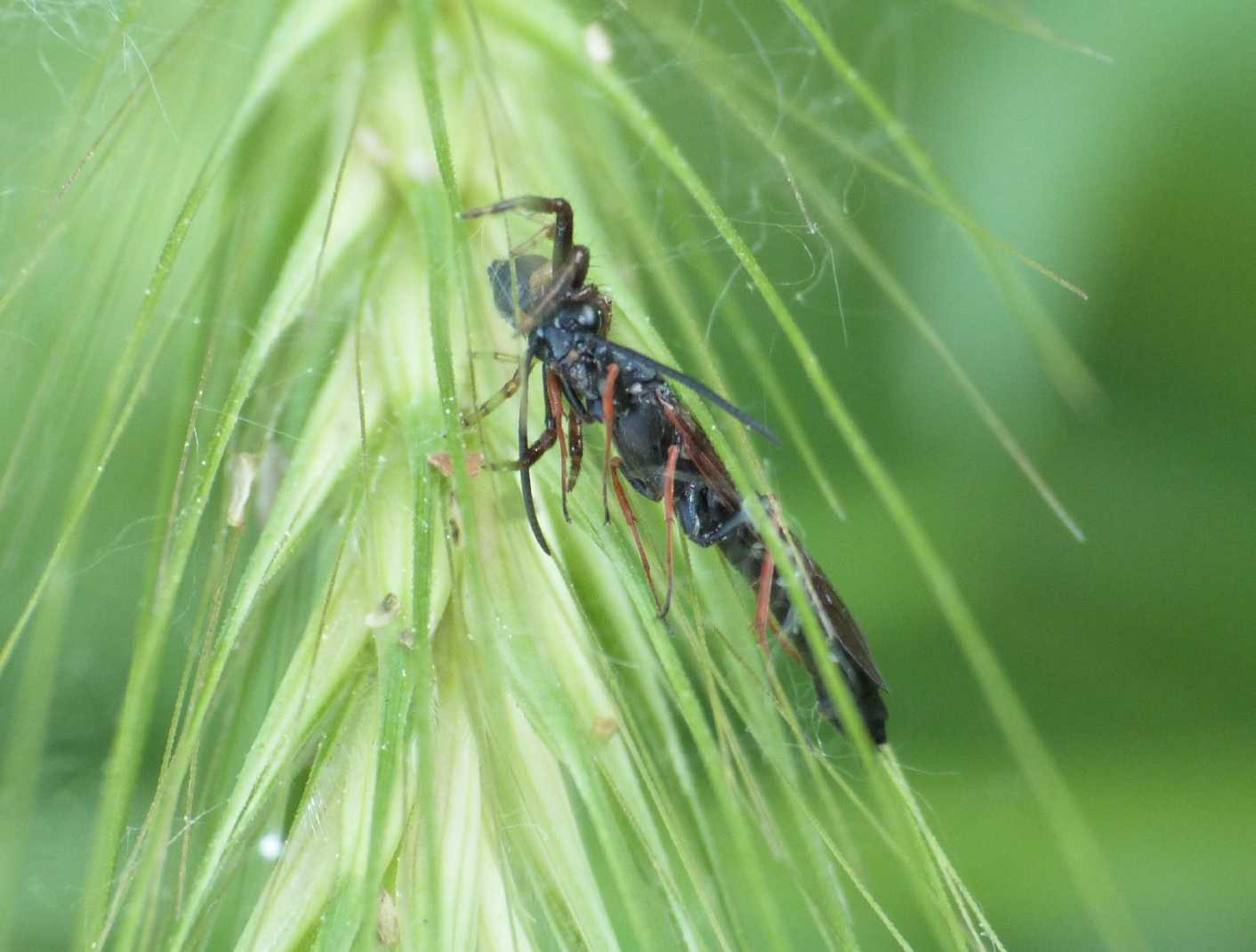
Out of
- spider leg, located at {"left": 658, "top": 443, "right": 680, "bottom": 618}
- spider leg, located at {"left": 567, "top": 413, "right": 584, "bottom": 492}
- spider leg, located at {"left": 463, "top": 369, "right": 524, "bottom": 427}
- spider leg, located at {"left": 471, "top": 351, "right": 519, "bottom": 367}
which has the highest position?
spider leg, located at {"left": 471, "top": 351, "right": 519, "bottom": 367}

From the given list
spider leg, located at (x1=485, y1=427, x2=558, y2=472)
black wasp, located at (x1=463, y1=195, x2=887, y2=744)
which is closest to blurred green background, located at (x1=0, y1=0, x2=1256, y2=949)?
black wasp, located at (x1=463, y1=195, x2=887, y2=744)

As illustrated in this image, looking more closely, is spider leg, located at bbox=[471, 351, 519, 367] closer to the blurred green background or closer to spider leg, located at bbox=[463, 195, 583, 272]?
spider leg, located at bbox=[463, 195, 583, 272]

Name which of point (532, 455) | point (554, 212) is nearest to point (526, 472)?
point (532, 455)

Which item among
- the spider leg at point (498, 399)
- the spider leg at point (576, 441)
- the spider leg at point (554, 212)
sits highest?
the spider leg at point (554, 212)

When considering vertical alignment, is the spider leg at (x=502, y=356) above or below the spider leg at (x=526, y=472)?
above

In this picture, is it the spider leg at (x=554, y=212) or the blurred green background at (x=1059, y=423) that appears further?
the blurred green background at (x=1059, y=423)

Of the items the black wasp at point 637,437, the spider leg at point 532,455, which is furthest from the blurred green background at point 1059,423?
the spider leg at point 532,455

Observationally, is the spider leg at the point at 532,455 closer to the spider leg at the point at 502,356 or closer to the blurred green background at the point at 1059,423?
the spider leg at the point at 502,356
